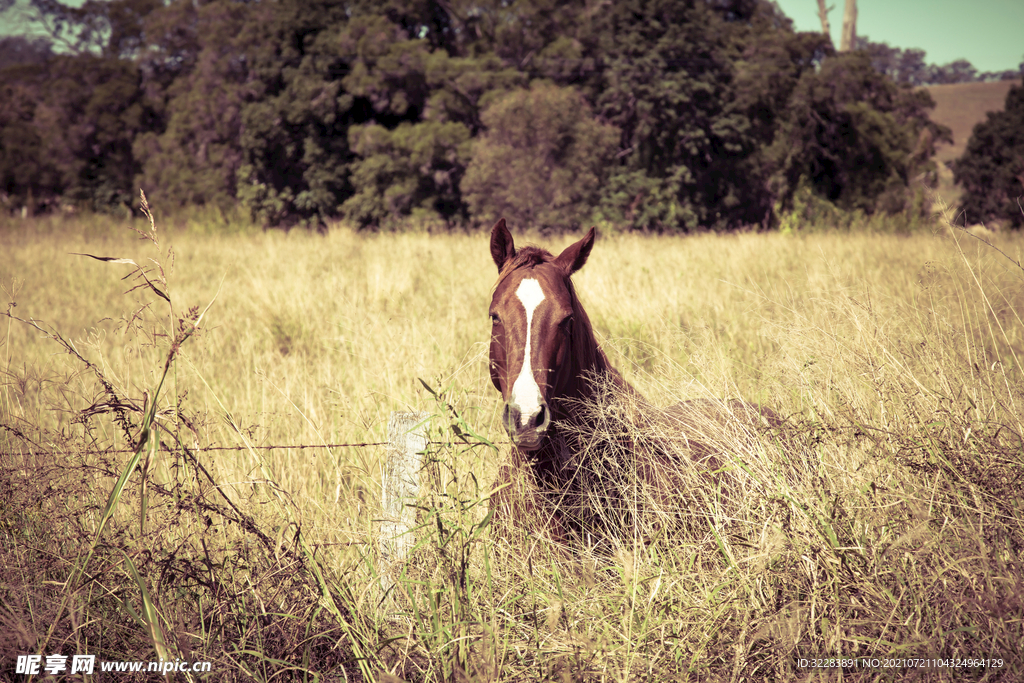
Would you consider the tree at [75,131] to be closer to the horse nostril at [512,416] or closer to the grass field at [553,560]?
the grass field at [553,560]

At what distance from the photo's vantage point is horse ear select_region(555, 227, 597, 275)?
2320 mm

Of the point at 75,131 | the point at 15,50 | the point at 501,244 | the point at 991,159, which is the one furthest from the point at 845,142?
the point at 15,50

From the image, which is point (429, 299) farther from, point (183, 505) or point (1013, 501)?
point (1013, 501)

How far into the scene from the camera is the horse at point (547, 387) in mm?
1856

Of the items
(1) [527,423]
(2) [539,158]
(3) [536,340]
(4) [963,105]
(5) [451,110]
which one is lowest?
(1) [527,423]

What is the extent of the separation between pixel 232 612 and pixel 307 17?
82.3ft

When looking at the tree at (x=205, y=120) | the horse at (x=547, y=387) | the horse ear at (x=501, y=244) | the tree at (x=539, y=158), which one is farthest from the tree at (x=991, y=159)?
the tree at (x=205, y=120)

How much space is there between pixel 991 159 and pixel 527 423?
29977mm

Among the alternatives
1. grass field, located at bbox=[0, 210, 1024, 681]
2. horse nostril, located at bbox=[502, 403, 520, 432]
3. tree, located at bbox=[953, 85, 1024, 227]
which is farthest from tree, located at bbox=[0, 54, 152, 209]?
tree, located at bbox=[953, 85, 1024, 227]

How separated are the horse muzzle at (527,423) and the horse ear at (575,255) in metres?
0.75

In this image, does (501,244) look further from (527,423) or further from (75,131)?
(75,131)

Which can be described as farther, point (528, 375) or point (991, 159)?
point (991, 159)

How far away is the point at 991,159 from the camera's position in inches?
904

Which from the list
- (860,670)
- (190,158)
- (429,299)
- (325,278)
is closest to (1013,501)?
(860,670)
